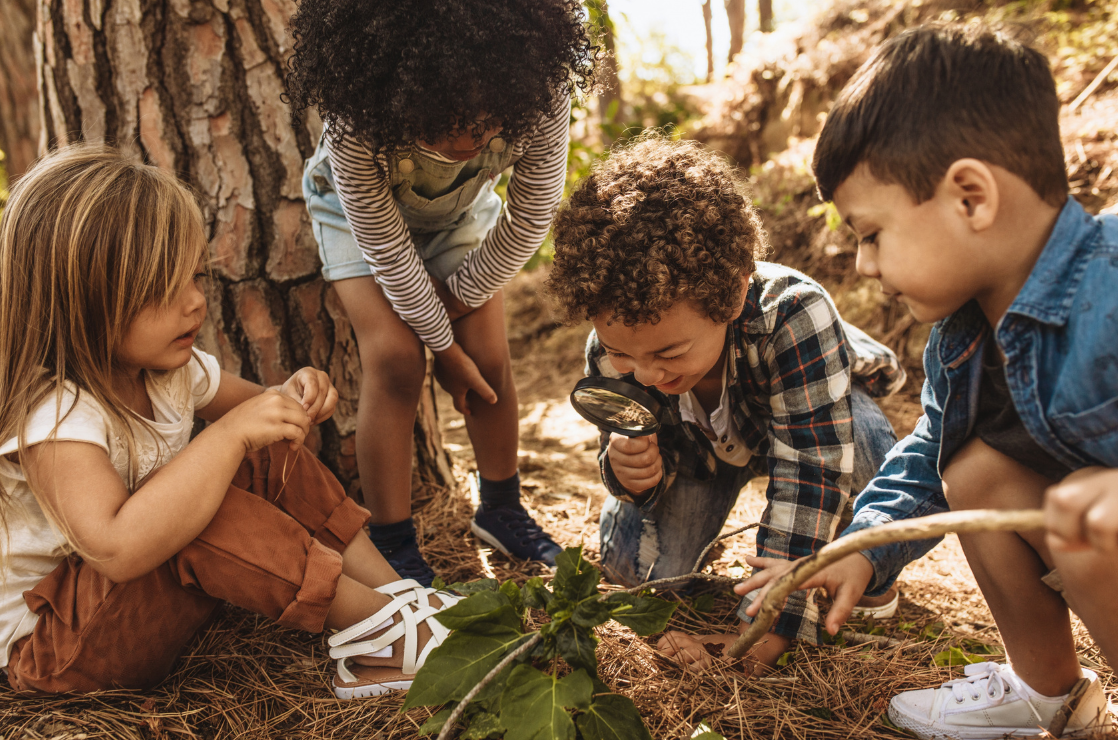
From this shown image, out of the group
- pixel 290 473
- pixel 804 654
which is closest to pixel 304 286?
pixel 290 473

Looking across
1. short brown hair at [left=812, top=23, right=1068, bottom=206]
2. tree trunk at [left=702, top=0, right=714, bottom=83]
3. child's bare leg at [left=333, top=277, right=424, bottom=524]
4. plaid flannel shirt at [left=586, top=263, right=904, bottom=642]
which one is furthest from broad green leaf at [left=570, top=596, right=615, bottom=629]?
tree trunk at [left=702, top=0, right=714, bottom=83]

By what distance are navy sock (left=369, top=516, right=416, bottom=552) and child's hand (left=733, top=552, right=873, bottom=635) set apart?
110 cm

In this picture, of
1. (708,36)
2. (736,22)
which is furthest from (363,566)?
(708,36)

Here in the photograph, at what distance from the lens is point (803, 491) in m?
1.72

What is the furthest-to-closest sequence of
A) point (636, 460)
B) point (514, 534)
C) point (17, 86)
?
point (17, 86) → point (514, 534) → point (636, 460)

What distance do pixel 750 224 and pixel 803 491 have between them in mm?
659

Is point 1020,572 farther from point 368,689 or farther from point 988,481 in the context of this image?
point 368,689

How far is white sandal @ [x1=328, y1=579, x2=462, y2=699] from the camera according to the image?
1622 millimetres

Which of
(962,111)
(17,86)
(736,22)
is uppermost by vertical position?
(736,22)

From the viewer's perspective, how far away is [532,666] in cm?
131

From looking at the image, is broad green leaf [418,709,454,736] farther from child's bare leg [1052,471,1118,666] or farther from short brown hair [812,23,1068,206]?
short brown hair [812,23,1068,206]

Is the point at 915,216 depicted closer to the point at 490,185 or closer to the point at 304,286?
the point at 490,185

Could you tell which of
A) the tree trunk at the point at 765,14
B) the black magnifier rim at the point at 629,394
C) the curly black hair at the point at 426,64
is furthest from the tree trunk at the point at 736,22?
the black magnifier rim at the point at 629,394

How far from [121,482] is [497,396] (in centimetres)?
115
